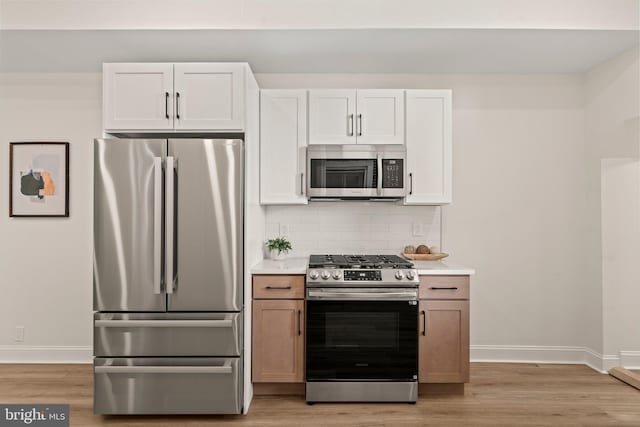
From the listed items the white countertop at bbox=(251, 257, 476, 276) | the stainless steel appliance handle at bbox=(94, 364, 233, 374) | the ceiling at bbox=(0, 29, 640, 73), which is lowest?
the stainless steel appliance handle at bbox=(94, 364, 233, 374)

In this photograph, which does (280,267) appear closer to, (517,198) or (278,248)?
(278,248)

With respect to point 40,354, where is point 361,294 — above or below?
above

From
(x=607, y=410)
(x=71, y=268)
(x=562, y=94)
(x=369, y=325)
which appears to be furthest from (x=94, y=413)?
(x=562, y=94)

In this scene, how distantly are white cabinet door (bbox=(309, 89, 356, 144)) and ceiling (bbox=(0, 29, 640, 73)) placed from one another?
0.29 m

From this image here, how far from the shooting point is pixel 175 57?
347 centimetres

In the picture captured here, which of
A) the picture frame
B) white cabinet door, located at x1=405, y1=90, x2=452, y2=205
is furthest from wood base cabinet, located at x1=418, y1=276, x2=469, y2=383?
the picture frame

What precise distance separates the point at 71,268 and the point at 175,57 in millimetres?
2032

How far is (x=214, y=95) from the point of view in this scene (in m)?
2.98

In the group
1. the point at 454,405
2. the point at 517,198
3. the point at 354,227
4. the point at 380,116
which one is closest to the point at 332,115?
the point at 380,116

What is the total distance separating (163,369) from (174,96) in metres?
1.73

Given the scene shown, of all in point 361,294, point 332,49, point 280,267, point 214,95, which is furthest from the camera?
point 332,49

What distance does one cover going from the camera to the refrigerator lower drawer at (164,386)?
2.82 meters

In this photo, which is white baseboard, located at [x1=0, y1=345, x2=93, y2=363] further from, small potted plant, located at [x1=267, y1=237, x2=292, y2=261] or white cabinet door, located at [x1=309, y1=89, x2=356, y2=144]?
white cabinet door, located at [x1=309, y1=89, x2=356, y2=144]

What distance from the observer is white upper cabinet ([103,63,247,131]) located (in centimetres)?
297
